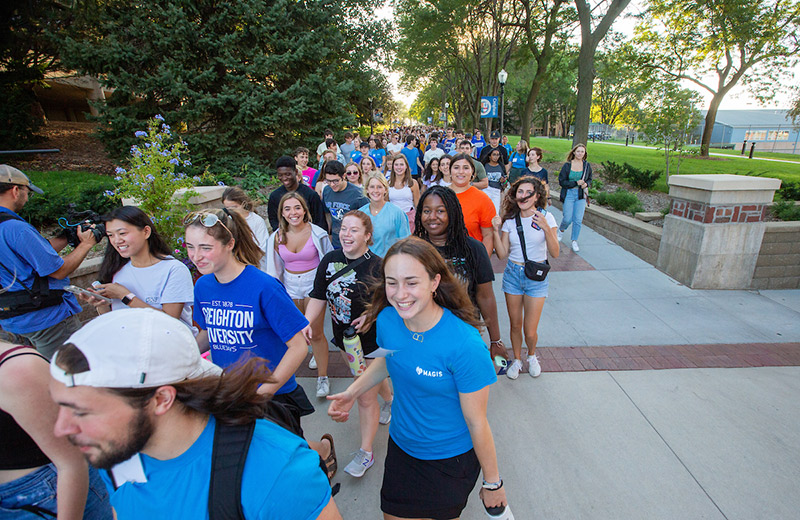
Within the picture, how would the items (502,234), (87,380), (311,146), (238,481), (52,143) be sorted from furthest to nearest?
1. (52,143)
2. (311,146)
3. (502,234)
4. (238,481)
5. (87,380)

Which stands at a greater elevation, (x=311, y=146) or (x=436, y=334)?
(x=311, y=146)

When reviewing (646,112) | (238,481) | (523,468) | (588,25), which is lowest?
(523,468)

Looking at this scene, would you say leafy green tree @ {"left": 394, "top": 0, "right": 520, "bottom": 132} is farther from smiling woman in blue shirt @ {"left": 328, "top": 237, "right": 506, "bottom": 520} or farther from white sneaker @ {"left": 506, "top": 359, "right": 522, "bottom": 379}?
smiling woman in blue shirt @ {"left": 328, "top": 237, "right": 506, "bottom": 520}

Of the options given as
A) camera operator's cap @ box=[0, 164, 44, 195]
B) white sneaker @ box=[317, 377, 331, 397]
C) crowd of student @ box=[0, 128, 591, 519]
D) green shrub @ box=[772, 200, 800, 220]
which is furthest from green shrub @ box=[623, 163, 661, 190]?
camera operator's cap @ box=[0, 164, 44, 195]

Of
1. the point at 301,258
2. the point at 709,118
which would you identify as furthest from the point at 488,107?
the point at 301,258

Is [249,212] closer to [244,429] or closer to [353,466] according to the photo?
Result: [353,466]

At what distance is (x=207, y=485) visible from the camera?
112 centimetres

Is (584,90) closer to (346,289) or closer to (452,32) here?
(346,289)

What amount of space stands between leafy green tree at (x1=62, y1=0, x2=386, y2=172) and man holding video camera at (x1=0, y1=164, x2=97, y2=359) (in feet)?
28.2

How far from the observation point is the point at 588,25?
14.1 m

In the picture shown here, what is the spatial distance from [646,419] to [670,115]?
9.01 metres

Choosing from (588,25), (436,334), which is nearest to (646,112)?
(588,25)

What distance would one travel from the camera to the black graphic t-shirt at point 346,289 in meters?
2.87

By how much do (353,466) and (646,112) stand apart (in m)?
11.2
